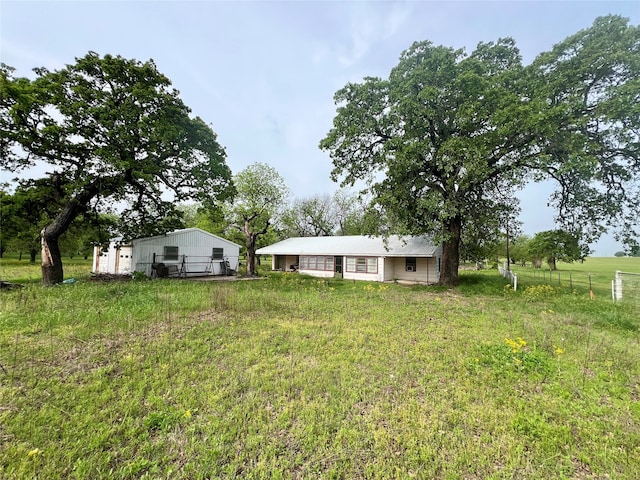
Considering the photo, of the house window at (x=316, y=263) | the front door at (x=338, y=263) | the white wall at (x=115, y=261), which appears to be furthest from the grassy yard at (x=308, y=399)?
the house window at (x=316, y=263)

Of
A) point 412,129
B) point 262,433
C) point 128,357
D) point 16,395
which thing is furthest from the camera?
point 412,129

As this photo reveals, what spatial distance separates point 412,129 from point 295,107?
6.43 m

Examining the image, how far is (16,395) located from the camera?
3.16 meters

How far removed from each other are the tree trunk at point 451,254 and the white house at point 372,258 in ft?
6.98

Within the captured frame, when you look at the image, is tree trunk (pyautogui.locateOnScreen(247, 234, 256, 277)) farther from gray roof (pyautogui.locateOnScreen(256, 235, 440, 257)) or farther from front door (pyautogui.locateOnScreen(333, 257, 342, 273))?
front door (pyautogui.locateOnScreen(333, 257, 342, 273))

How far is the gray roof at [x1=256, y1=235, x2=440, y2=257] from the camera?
18109 mm

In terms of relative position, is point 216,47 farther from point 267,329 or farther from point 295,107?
point 267,329

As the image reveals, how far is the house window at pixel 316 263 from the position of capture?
22141 millimetres

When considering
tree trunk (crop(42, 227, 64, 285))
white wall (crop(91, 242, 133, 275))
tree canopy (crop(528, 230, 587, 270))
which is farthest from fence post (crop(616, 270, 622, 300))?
white wall (crop(91, 242, 133, 275))

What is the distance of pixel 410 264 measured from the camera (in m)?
19.3

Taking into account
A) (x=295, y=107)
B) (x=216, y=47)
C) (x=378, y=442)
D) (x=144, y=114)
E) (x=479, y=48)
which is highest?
(x=479, y=48)

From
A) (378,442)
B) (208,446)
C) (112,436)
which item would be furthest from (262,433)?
(112,436)

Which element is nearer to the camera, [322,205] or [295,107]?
[295,107]

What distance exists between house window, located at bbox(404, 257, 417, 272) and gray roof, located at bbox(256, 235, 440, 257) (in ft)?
3.16
